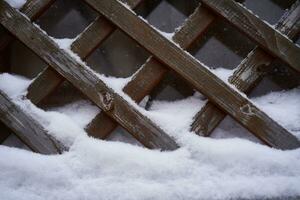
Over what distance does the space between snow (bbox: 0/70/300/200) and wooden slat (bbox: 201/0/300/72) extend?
17 cm

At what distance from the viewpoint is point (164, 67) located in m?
0.93

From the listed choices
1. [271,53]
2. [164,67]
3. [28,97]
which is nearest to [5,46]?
[28,97]

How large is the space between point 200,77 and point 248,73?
14cm

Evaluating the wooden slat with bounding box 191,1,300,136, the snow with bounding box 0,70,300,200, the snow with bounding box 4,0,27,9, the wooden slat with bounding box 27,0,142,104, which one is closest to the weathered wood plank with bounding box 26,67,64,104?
the wooden slat with bounding box 27,0,142,104

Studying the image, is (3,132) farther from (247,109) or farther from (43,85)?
(247,109)

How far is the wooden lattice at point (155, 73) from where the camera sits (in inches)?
35.1

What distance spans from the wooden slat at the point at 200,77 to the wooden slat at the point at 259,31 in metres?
0.15

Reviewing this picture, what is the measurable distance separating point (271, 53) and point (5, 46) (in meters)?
0.81

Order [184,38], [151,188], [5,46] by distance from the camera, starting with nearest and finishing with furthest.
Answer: [151,188] → [184,38] → [5,46]

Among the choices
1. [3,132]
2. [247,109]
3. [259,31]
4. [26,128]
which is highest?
[259,31]

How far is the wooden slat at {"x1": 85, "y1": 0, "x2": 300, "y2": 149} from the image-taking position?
0.88 metres

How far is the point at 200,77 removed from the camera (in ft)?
2.96

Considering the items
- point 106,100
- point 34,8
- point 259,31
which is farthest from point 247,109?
point 34,8

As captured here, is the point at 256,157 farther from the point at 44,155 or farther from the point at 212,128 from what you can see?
the point at 44,155
